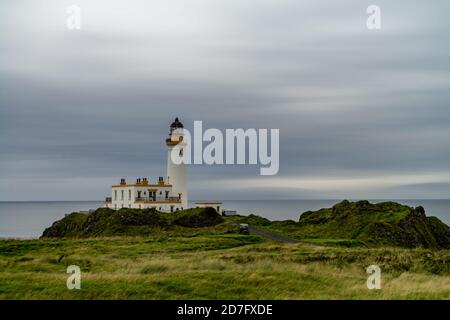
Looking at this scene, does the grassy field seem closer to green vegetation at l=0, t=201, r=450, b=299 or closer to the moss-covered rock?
green vegetation at l=0, t=201, r=450, b=299

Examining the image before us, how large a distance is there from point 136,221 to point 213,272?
36.1 m

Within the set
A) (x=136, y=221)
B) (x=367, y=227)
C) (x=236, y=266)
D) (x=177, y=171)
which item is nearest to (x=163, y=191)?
(x=177, y=171)

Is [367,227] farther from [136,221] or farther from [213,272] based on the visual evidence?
[213,272]

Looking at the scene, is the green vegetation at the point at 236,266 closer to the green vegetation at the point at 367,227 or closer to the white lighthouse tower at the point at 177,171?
the green vegetation at the point at 367,227

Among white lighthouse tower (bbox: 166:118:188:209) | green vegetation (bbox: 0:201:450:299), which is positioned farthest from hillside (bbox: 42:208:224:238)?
white lighthouse tower (bbox: 166:118:188:209)

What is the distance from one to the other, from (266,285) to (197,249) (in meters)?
15.5

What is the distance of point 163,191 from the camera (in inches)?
3253

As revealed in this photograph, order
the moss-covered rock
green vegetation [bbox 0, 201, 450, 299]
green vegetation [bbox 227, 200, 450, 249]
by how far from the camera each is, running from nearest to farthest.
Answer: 1. green vegetation [bbox 0, 201, 450, 299]
2. green vegetation [bbox 227, 200, 450, 249]
3. the moss-covered rock

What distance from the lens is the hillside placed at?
6262cm

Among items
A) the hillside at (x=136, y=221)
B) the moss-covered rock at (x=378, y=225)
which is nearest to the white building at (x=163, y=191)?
the hillside at (x=136, y=221)

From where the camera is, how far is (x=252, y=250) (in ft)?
131
